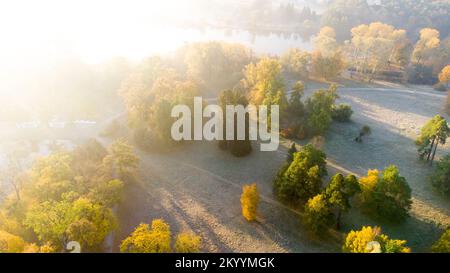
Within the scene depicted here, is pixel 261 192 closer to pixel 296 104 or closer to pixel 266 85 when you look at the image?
pixel 266 85

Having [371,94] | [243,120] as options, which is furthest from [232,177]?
[371,94]

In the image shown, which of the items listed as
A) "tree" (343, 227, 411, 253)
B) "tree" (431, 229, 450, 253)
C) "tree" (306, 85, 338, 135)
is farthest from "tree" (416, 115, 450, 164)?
"tree" (343, 227, 411, 253)

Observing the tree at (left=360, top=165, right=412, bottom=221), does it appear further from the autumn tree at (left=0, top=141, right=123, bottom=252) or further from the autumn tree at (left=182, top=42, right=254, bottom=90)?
the autumn tree at (left=182, top=42, right=254, bottom=90)

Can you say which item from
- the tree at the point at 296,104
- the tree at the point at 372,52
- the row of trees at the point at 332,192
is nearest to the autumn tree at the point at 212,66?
the tree at the point at 296,104

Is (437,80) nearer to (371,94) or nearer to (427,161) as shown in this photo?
(371,94)

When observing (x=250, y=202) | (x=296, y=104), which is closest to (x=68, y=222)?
(x=250, y=202)
